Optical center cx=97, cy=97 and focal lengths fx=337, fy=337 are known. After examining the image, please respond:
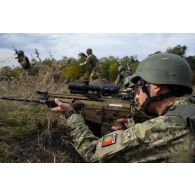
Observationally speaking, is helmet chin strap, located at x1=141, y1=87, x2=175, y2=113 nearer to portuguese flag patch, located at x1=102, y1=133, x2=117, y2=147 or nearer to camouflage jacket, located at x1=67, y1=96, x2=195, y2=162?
camouflage jacket, located at x1=67, y1=96, x2=195, y2=162

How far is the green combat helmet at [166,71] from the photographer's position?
332 centimetres

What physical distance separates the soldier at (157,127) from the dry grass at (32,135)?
4.29ft

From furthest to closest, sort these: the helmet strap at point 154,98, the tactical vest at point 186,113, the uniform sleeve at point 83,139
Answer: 1. the helmet strap at point 154,98
2. the uniform sleeve at point 83,139
3. the tactical vest at point 186,113

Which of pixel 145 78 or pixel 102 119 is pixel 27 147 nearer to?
pixel 102 119

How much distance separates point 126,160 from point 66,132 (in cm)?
262

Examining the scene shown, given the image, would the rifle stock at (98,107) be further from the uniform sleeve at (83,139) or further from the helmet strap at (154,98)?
the helmet strap at (154,98)

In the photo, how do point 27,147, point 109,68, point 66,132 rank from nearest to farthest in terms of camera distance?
point 27,147, point 66,132, point 109,68

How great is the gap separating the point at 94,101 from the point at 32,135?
1562 mm

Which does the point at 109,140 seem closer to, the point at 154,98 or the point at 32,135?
the point at 154,98

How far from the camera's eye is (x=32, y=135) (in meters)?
5.27

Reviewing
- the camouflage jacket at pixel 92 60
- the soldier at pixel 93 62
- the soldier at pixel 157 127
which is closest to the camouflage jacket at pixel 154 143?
the soldier at pixel 157 127

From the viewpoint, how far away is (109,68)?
42.4 m

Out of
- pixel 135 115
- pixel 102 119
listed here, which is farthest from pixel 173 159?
pixel 102 119

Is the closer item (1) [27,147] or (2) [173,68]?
(2) [173,68]
